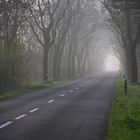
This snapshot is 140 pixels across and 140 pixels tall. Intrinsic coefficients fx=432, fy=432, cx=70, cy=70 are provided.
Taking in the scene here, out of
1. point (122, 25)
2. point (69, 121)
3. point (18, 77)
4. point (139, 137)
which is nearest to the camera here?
point (139, 137)

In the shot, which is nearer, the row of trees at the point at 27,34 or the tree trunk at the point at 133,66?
the row of trees at the point at 27,34

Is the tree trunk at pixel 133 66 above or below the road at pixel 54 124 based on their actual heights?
above

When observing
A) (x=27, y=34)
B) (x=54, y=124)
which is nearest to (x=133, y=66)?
(x=27, y=34)

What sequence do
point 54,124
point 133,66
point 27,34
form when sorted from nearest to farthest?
point 54,124
point 133,66
point 27,34

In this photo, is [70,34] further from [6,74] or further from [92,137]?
[92,137]

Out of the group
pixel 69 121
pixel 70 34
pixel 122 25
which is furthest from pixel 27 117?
pixel 70 34

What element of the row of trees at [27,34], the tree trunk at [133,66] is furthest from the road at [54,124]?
the tree trunk at [133,66]

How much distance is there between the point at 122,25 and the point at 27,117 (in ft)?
117

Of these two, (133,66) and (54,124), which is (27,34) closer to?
(133,66)

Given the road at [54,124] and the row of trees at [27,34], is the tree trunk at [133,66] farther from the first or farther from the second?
the road at [54,124]

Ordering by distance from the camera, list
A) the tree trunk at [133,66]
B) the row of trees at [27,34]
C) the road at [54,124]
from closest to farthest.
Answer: the road at [54,124]
the row of trees at [27,34]
the tree trunk at [133,66]

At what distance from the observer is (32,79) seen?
57594 millimetres

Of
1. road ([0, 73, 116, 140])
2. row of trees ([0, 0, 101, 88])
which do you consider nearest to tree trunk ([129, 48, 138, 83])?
row of trees ([0, 0, 101, 88])

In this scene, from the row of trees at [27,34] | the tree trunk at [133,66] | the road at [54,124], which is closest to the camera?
the road at [54,124]
